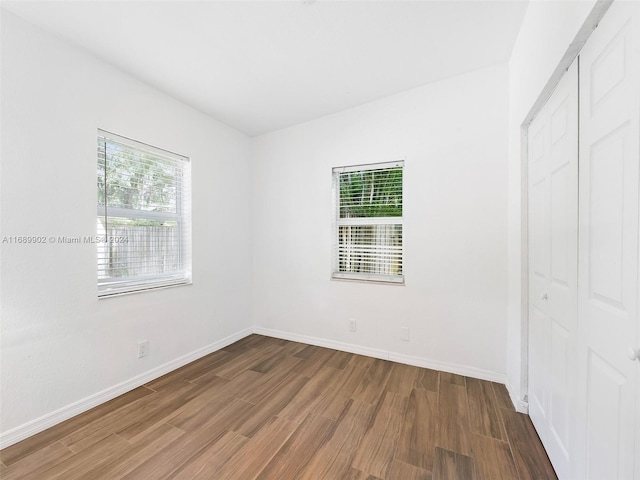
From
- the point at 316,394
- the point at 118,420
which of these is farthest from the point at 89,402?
the point at 316,394

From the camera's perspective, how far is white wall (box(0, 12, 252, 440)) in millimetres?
1576

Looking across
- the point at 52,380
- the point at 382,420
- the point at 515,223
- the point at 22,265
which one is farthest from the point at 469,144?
the point at 52,380

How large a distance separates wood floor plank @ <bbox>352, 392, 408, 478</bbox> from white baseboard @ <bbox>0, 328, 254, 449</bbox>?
1882mm

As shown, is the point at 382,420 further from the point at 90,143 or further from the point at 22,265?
the point at 90,143

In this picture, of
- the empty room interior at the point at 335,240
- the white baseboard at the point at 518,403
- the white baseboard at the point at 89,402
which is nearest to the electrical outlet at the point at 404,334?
the empty room interior at the point at 335,240

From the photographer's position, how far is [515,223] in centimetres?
195

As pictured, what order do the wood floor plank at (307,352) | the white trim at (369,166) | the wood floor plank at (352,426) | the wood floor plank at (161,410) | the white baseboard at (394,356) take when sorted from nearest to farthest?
the wood floor plank at (352,426) < the wood floor plank at (161,410) < the white baseboard at (394,356) < the white trim at (369,166) < the wood floor plank at (307,352)

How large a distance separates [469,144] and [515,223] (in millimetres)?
812

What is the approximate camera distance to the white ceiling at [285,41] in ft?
5.31

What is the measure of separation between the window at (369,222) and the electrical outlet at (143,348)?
1908mm

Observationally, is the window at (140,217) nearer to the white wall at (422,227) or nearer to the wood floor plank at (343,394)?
the white wall at (422,227)

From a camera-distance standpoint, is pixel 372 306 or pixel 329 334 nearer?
pixel 372 306

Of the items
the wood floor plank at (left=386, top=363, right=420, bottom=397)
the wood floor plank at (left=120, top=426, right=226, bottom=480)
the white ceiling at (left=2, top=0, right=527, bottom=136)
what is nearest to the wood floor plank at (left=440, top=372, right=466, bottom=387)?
the wood floor plank at (left=386, top=363, right=420, bottom=397)

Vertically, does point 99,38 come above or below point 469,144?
above
